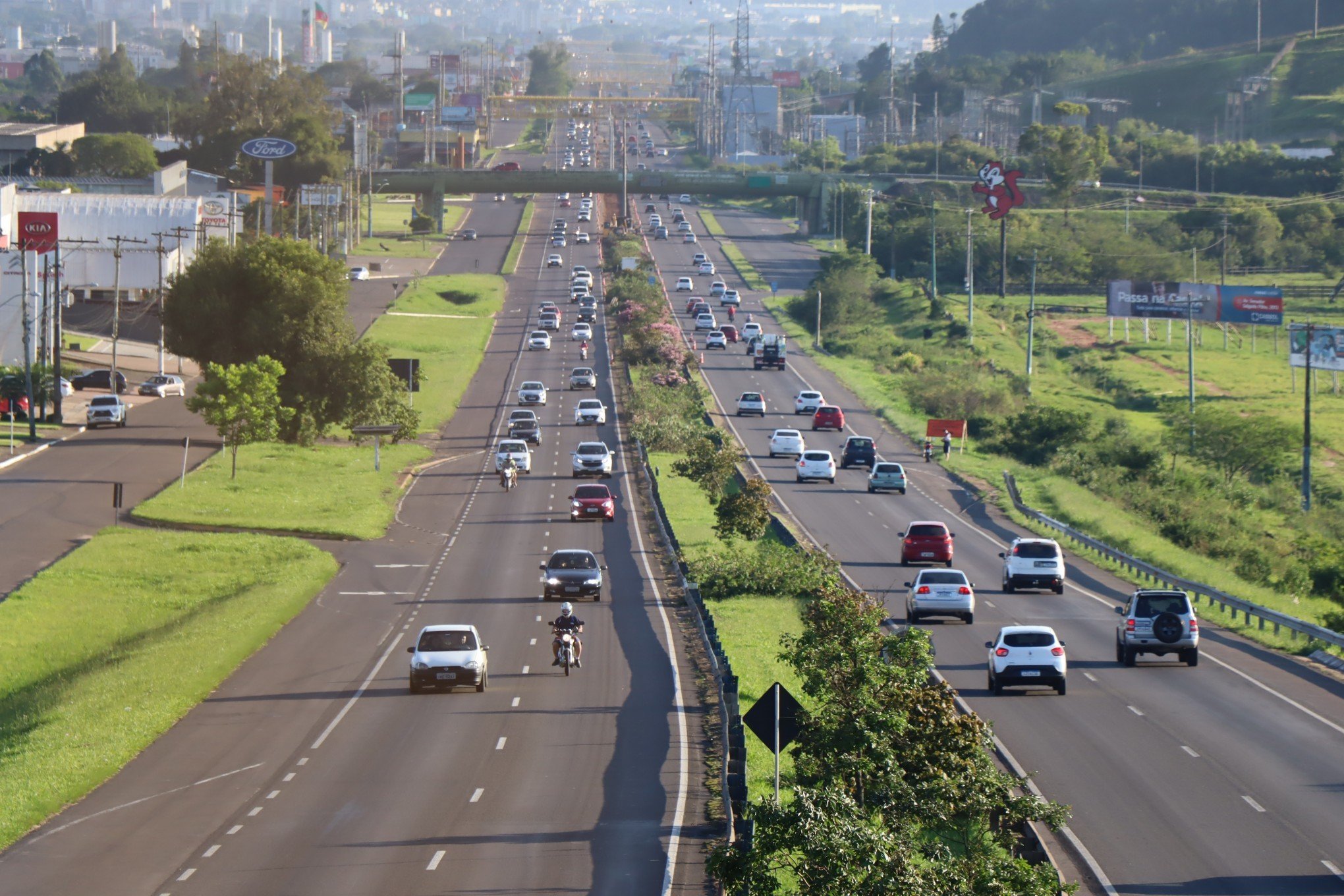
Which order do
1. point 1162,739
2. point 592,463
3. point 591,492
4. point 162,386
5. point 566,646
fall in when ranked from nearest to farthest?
1. point 1162,739
2. point 566,646
3. point 591,492
4. point 592,463
5. point 162,386

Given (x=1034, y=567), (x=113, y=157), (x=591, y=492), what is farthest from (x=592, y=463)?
(x=113, y=157)

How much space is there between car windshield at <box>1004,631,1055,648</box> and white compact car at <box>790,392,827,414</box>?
52.5 m

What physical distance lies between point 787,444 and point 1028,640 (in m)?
40.8

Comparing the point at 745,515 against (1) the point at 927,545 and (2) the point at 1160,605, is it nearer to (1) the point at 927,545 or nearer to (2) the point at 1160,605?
(1) the point at 927,545

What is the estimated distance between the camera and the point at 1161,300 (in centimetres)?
10412

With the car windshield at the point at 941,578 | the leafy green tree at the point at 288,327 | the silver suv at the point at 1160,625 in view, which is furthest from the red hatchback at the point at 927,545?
the leafy green tree at the point at 288,327

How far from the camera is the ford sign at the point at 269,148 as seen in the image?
126125 mm

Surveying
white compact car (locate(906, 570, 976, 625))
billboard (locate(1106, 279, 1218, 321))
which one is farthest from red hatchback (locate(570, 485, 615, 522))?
billboard (locate(1106, 279, 1218, 321))

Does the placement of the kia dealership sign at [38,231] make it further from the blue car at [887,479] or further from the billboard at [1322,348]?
the billboard at [1322,348]

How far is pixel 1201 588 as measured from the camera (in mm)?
40812

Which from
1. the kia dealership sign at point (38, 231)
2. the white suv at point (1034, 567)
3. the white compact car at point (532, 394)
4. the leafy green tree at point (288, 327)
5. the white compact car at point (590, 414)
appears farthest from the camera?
the white compact car at point (532, 394)

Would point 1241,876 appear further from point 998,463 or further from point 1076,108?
point 1076,108

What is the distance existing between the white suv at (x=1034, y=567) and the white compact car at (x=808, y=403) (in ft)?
133

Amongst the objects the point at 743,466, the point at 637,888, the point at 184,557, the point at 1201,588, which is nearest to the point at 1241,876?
the point at 637,888
